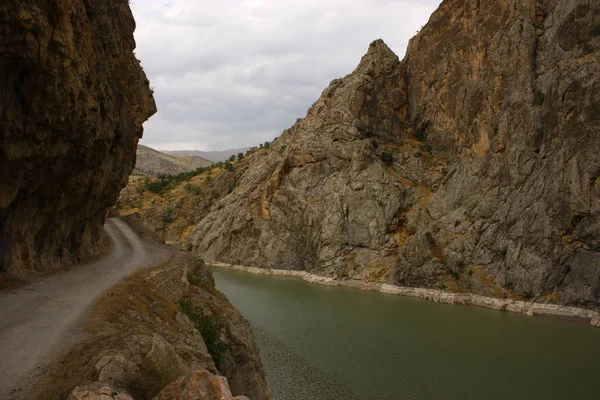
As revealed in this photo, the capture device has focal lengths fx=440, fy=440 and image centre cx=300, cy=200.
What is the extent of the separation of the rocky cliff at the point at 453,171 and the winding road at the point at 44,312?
125 feet

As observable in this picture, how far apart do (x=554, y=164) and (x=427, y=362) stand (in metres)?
29.7

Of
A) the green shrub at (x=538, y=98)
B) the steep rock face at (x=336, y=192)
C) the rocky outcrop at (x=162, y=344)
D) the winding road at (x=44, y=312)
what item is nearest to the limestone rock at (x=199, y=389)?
the rocky outcrop at (x=162, y=344)

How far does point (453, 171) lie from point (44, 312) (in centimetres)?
5537

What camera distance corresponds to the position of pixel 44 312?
12875 millimetres

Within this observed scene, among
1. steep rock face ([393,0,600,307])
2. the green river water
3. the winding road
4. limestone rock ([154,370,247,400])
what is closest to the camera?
limestone rock ([154,370,247,400])

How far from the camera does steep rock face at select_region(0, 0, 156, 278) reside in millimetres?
13430

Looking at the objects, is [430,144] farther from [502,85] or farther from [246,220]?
[246,220]

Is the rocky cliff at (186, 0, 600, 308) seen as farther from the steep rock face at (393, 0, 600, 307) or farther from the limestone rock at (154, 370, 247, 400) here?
the limestone rock at (154, 370, 247, 400)

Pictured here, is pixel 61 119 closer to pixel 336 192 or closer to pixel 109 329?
pixel 109 329

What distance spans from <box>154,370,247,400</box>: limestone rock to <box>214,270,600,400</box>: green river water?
13.9 m

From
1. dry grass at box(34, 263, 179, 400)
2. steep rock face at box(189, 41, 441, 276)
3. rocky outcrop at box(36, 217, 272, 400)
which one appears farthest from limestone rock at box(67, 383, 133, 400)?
steep rock face at box(189, 41, 441, 276)

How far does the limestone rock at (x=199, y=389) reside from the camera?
7842mm

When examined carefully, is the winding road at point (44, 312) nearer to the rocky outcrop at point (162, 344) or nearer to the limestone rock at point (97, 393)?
the rocky outcrop at point (162, 344)

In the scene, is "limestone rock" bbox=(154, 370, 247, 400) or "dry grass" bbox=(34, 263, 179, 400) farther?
"dry grass" bbox=(34, 263, 179, 400)
